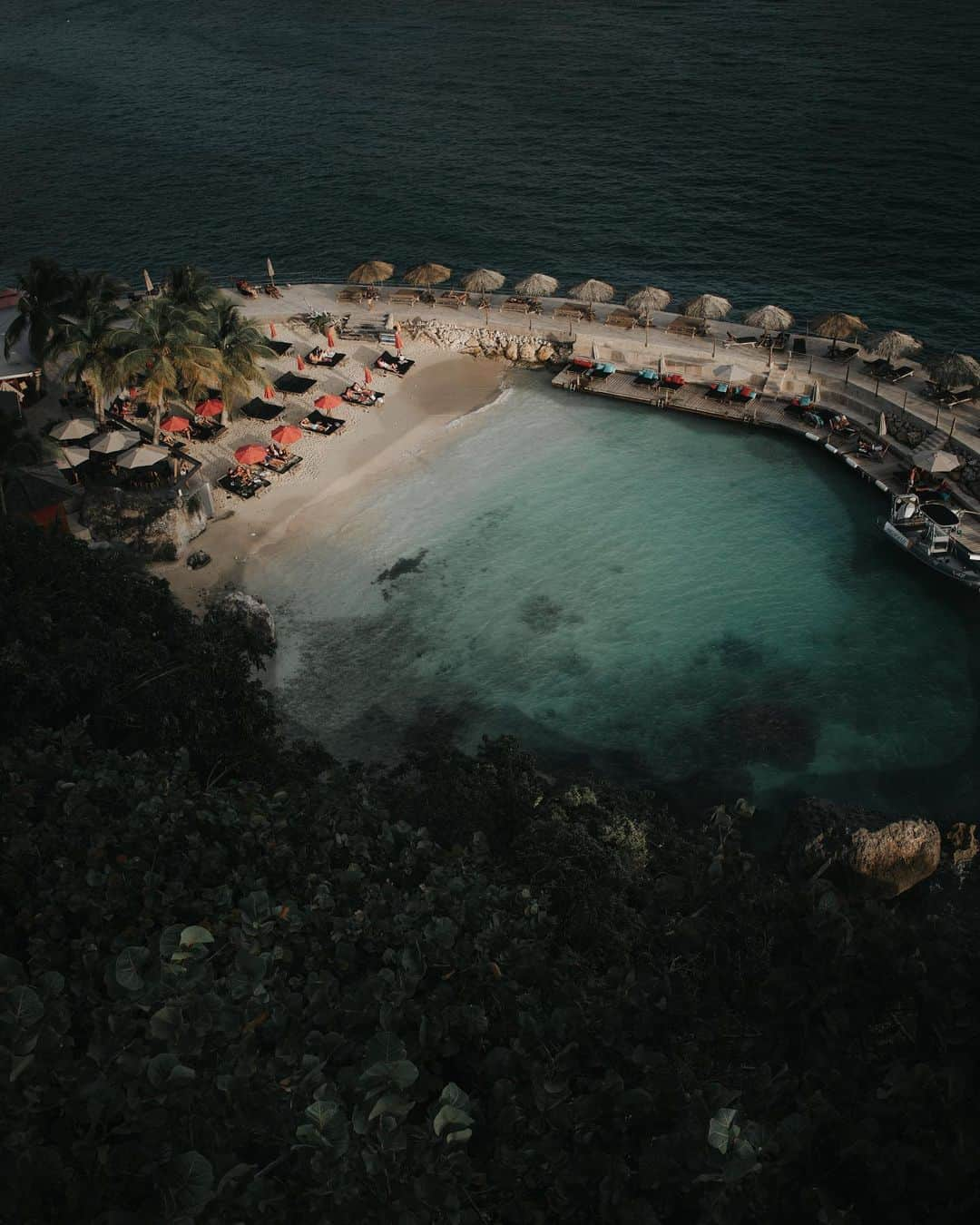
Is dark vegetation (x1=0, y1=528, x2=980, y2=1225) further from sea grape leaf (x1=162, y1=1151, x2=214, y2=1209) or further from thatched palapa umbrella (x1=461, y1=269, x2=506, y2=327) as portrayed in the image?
thatched palapa umbrella (x1=461, y1=269, x2=506, y2=327)

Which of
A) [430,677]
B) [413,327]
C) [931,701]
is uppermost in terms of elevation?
[413,327]

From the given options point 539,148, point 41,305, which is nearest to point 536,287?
point 41,305

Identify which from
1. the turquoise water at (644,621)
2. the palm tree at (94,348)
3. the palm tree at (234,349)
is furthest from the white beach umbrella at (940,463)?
the palm tree at (94,348)

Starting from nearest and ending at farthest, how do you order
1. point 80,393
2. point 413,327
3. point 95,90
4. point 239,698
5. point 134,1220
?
point 134,1220 < point 239,698 < point 80,393 < point 413,327 < point 95,90

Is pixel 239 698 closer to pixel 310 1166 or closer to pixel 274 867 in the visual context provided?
pixel 274 867

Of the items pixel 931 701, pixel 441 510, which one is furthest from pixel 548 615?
pixel 931 701

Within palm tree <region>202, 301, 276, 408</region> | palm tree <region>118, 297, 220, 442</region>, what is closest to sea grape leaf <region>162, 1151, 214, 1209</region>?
palm tree <region>118, 297, 220, 442</region>

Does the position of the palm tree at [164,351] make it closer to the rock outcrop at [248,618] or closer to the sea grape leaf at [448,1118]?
the rock outcrop at [248,618]

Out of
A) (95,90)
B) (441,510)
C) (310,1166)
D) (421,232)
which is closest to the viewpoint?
(310,1166)
